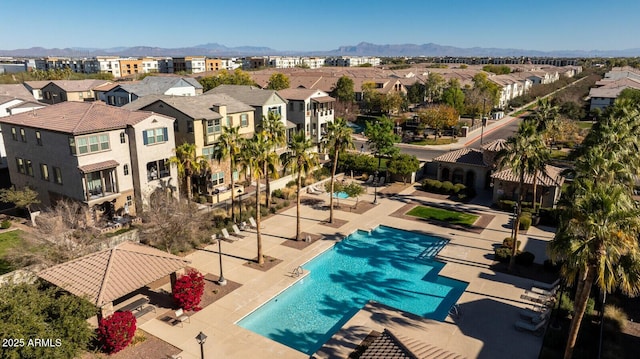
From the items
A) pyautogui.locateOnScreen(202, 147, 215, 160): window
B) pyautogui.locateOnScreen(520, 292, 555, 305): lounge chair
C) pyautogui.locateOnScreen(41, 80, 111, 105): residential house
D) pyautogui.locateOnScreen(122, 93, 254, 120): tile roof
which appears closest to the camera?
pyautogui.locateOnScreen(520, 292, 555, 305): lounge chair

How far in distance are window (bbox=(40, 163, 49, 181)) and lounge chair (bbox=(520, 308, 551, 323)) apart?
123 ft

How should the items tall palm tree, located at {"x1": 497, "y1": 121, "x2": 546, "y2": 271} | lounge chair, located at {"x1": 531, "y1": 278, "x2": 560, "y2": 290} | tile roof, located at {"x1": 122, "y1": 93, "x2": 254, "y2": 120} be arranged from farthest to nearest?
tile roof, located at {"x1": 122, "y1": 93, "x2": 254, "y2": 120} < tall palm tree, located at {"x1": 497, "y1": 121, "x2": 546, "y2": 271} < lounge chair, located at {"x1": 531, "y1": 278, "x2": 560, "y2": 290}

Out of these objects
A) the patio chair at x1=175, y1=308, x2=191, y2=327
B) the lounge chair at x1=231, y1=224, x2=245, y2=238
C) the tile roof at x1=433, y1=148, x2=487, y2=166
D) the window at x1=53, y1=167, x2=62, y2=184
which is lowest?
the patio chair at x1=175, y1=308, x2=191, y2=327

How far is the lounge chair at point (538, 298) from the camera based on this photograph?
25344 millimetres

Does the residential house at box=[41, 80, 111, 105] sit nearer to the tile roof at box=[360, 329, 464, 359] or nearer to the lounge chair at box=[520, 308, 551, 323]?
the tile roof at box=[360, 329, 464, 359]

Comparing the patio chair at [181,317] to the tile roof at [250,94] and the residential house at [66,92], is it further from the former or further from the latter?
the residential house at [66,92]

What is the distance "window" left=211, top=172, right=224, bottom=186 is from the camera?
4500 cm

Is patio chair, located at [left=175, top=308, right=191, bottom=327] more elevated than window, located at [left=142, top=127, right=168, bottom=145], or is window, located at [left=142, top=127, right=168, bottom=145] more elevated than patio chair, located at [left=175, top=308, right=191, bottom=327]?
window, located at [left=142, top=127, right=168, bottom=145]

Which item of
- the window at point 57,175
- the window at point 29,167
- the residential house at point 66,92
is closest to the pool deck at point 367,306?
the window at point 57,175

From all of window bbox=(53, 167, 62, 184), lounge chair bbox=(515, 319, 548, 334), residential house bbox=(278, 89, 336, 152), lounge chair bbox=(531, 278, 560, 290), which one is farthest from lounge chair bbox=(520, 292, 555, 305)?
residential house bbox=(278, 89, 336, 152)

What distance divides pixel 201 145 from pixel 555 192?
113 ft

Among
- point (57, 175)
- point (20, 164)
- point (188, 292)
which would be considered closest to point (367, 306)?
point (188, 292)

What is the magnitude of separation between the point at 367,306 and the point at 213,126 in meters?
26.1

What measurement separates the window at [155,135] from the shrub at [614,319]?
34.8 metres
